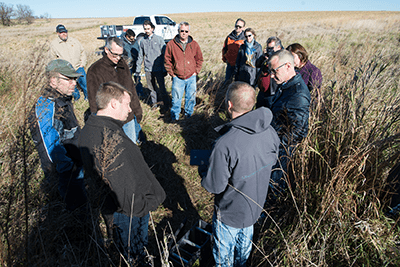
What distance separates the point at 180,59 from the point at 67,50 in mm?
3213

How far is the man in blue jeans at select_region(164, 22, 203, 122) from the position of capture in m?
4.54

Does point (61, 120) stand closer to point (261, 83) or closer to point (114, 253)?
point (114, 253)

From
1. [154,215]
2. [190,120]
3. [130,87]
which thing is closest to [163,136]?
[190,120]

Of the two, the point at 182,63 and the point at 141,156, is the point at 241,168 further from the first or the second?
the point at 182,63

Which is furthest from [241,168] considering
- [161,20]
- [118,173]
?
[161,20]

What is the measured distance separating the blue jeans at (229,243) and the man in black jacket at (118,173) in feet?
2.03

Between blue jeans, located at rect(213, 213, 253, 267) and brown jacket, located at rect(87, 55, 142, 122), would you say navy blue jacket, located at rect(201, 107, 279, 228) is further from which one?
brown jacket, located at rect(87, 55, 142, 122)

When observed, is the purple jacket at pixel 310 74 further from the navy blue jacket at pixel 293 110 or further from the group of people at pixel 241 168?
the group of people at pixel 241 168

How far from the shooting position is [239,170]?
68.0 inches

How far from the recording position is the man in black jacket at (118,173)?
1.70m

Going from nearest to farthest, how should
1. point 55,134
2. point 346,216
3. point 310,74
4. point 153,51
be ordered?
point 346,216
point 55,134
point 310,74
point 153,51

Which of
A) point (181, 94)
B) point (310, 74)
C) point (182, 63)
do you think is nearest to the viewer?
point (310, 74)

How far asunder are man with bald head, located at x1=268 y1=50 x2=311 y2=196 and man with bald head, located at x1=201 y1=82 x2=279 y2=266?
0.52 metres

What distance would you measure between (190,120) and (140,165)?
3.11 meters
